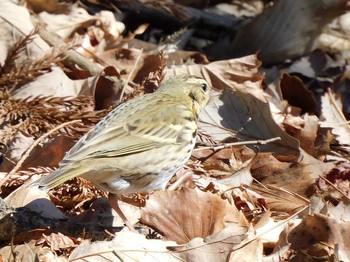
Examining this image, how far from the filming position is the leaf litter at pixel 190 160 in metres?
4.05

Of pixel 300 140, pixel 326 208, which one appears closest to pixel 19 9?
pixel 300 140

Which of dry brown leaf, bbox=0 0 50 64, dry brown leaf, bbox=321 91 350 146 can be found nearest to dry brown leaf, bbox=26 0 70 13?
dry brown leaf, bbox=0 0 50 64

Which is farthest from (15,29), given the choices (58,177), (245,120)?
(58,177)

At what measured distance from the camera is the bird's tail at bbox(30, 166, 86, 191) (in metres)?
3.94

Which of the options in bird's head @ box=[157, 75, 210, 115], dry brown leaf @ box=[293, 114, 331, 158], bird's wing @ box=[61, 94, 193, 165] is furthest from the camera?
dry brown leaf @ box=[293, 114, 331, 158]

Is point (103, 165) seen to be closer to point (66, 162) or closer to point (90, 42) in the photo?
point (66, 162)

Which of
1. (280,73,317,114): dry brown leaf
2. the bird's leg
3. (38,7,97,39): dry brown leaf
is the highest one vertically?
the bird's leg

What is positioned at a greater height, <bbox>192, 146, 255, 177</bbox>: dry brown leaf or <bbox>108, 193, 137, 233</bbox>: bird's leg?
<bbox>108, 193, 137, 233</bbox>: bird's leg

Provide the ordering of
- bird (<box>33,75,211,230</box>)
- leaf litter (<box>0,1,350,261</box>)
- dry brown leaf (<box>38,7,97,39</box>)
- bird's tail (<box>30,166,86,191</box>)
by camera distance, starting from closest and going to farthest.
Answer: bird's tail (<box>30,166,86,191</box>) → leaf litter (<box>0,1,350,261</box>) → bird (<box>33,75,211,230</box>) → dry brown leaf (<box>38,7,97,39</box>)

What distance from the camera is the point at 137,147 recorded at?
4.58m

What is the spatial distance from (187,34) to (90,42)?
113 cm

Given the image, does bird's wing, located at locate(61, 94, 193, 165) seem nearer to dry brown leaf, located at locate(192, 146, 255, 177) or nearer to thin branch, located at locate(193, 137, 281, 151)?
thin branch, located at locate(193, 137, 281, 151)

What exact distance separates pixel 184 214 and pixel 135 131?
0.73m

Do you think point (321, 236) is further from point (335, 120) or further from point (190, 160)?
point (335, 120)
